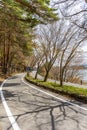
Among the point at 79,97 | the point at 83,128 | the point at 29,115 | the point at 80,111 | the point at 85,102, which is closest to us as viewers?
the point at 83,128

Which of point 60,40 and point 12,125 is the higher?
point 60,40

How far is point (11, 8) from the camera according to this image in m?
19.2

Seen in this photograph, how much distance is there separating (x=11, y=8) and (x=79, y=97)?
8.31 meters

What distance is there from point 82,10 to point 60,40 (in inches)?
668

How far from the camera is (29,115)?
999cm

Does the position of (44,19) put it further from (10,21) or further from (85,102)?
(85,102)

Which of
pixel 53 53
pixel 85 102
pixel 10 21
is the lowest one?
pixel 85 102

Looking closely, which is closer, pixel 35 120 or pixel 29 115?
pixel 35 120

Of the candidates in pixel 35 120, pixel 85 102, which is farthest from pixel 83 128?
pixel 85 102

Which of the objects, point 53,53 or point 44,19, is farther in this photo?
point 53,53

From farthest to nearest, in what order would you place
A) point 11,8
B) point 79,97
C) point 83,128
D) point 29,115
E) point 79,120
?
point 11,8 < point 79,97 < point 29,115 < point 79,120 < point 83,128

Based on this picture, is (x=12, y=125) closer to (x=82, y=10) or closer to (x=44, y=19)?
(x=82, y=10)

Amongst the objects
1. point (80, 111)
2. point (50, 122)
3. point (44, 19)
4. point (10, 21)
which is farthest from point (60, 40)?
point (50, 122)

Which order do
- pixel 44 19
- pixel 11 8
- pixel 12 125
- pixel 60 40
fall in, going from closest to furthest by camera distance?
pixel 12 125
pixel 11 8
pixel 44 19
pixel 60 40
